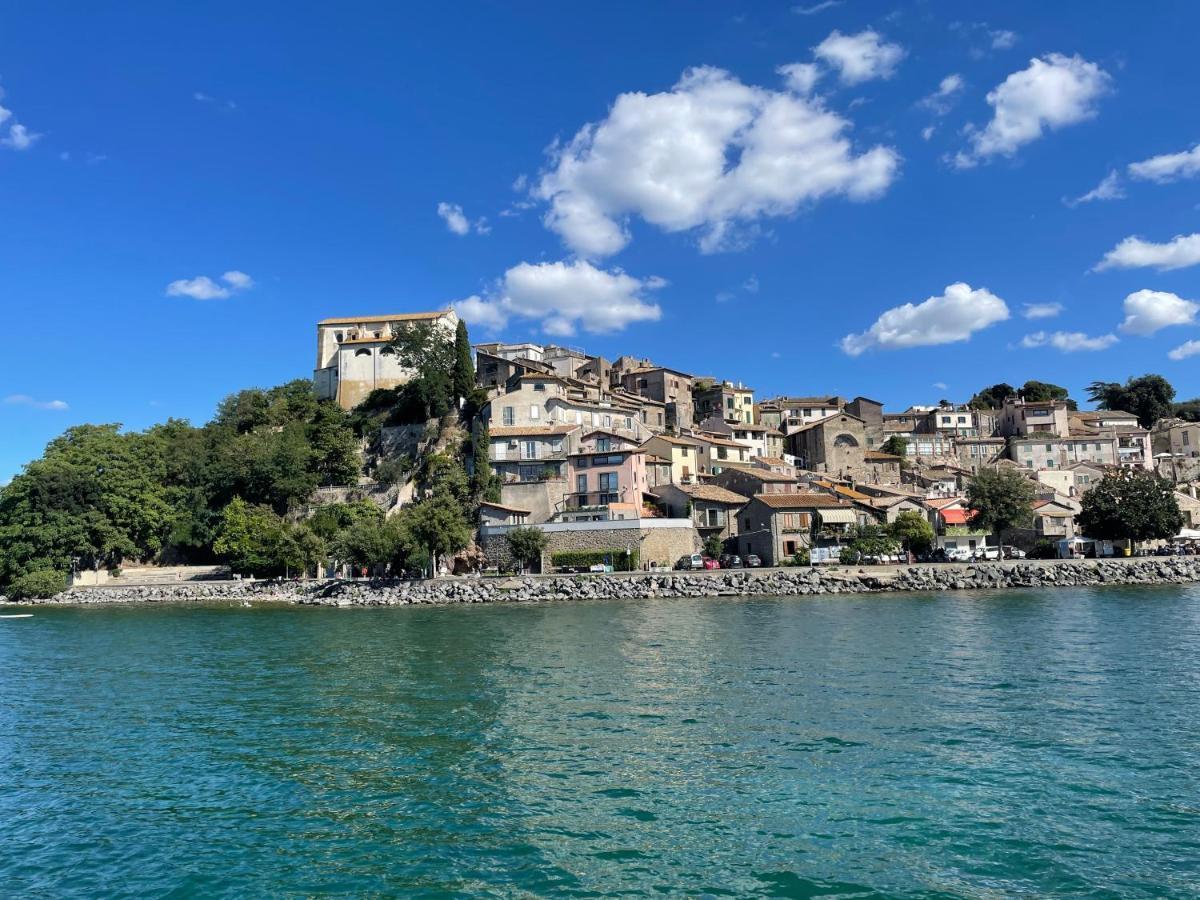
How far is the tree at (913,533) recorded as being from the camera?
5222 cm

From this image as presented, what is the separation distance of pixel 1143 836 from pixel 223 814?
12.7 meters

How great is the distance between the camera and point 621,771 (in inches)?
489

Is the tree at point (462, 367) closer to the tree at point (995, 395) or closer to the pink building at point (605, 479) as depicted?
the pink building at point (605, 479)

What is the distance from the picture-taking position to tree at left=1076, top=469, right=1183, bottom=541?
50781mm

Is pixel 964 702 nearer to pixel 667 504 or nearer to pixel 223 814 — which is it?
pixel 223 814

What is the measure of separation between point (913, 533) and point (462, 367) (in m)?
39.1

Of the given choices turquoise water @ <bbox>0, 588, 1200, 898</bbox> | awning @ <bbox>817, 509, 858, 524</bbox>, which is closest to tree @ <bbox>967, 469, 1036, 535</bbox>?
awning @ <bbox>817, 509, 858, 524</bbox>

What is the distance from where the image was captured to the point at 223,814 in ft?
36.9

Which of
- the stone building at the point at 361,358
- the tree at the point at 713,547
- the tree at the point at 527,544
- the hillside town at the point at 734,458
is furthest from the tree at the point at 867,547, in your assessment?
the stone building at the point at 361,358

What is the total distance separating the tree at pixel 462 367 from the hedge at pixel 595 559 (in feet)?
72.1

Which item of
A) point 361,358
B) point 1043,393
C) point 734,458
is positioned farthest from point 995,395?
point 361,358

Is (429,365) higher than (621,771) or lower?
higher

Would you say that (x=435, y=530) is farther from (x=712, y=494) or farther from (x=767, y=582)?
(x=767, y=582)

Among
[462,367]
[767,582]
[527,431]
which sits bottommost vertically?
[767,582]
